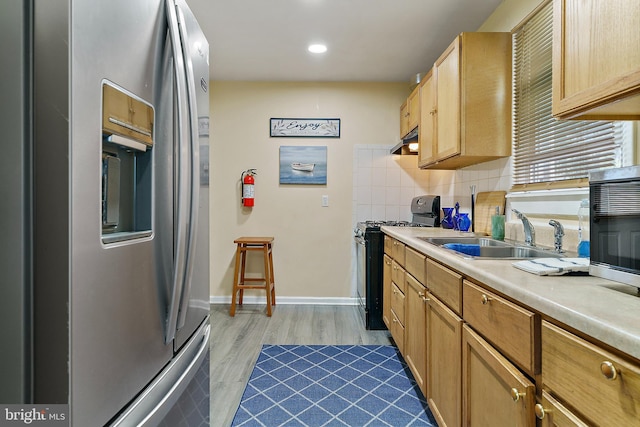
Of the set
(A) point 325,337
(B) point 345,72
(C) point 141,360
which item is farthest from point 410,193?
(C) point 141,360

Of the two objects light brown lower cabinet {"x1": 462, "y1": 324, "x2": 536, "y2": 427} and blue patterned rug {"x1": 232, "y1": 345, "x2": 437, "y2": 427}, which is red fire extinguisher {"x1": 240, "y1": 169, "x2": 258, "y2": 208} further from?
light brown lower cabinet {"x1": 462, "y1": 324, "x2": 536, "y2": 427}

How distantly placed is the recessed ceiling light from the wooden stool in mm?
1818

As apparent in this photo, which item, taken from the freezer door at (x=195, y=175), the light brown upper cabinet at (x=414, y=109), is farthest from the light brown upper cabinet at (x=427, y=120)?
the freezer door at (x=195, y=175)

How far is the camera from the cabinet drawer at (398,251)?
2.33 meters

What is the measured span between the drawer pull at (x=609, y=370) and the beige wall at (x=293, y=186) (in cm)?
320

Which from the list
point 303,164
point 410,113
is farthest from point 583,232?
point 303,164

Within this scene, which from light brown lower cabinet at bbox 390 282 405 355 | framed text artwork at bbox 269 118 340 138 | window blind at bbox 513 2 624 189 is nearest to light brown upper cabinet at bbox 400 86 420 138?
framed text artwork at bbox 269 118 340 138

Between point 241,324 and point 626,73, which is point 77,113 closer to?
point 626,73

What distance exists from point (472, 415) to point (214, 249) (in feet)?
10.3

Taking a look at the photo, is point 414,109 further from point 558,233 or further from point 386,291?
point 558,233

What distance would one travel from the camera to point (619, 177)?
0.84 metres

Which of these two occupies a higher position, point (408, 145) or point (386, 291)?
point (408, 145)

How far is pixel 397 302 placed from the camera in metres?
2.45
